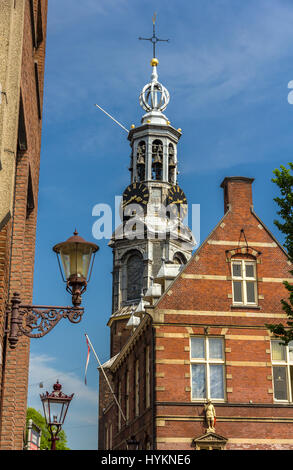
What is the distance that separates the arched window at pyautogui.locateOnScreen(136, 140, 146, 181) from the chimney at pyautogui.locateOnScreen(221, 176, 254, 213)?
43.7 metres

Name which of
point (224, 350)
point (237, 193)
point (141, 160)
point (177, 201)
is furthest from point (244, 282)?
point (177, 201)

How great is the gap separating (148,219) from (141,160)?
626 cm

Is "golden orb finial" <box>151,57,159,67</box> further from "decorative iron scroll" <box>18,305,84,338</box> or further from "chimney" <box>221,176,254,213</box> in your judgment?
"decorative iron scroll" <box>18,305,84,338</box>

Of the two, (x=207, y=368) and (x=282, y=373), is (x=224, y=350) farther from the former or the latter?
(x=282, y=373)

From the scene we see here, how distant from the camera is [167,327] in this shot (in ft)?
88.9

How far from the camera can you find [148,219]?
7275 centimetres

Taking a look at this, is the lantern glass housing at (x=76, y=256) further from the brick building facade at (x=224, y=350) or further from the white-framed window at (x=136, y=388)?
the white-framed window at (x=136, y=388)

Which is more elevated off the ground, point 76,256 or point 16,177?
point 16,177

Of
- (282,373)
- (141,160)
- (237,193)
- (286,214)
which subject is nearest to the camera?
(286,214)

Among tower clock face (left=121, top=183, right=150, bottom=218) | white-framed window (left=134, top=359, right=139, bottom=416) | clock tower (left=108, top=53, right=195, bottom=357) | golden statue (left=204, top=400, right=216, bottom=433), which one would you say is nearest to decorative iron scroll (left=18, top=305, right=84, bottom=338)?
golden statue (left=204, top=400, right=216, bottom=433)

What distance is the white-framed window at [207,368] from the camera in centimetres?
2639

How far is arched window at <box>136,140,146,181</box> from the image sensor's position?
2891 inches

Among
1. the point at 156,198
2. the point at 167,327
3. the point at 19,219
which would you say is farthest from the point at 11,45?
the point at 156,198
